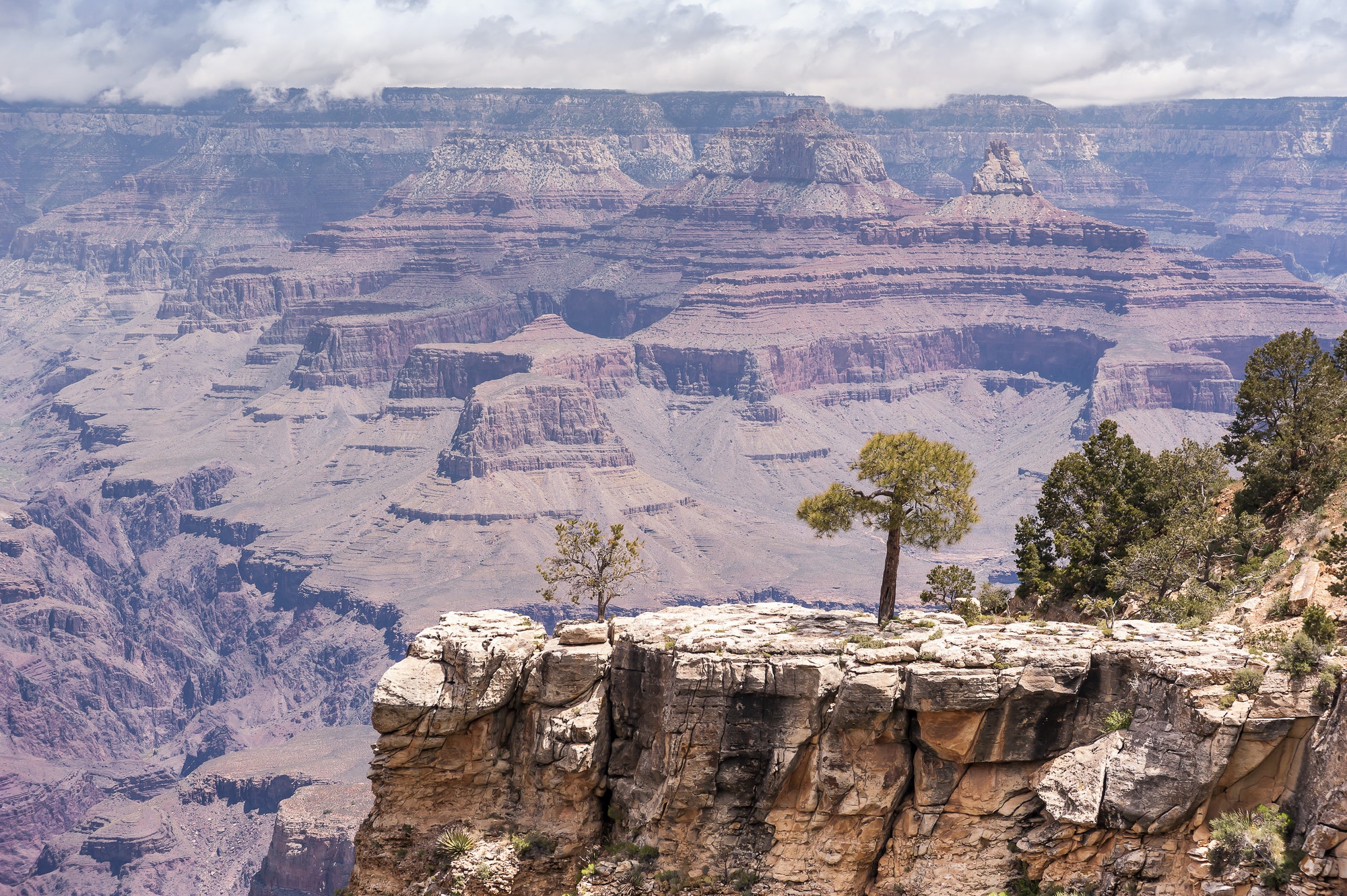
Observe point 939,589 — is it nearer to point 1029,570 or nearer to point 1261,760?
point 1029,570

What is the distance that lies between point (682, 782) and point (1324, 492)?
26.8 meters

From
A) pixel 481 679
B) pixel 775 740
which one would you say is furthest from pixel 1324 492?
pixel 481 679

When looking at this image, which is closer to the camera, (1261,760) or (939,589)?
(1261,760)

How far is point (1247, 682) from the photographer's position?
1561 inches

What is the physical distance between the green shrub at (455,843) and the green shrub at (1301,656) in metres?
25.2

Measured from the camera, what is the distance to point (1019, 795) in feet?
143

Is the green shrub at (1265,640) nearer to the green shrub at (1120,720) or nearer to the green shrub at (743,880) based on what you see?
the green shrub at (1120,720)

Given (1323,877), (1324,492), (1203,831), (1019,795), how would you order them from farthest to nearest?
1. (1324,492)
2. (1019,795)
3. (1203,831)
4. (1323,877)

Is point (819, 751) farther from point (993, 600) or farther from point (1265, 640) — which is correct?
point (993, 600)

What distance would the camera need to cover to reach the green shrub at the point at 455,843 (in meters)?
47.5

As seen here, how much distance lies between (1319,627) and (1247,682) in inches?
103

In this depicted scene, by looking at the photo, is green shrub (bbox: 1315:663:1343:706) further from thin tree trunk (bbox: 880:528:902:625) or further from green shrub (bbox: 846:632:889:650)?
thin tree trunk (bbox: 880:528:902:625)

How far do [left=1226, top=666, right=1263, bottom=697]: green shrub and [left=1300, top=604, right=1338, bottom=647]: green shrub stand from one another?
1.84 m

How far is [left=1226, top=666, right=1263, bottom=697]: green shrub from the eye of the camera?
1560 inches
